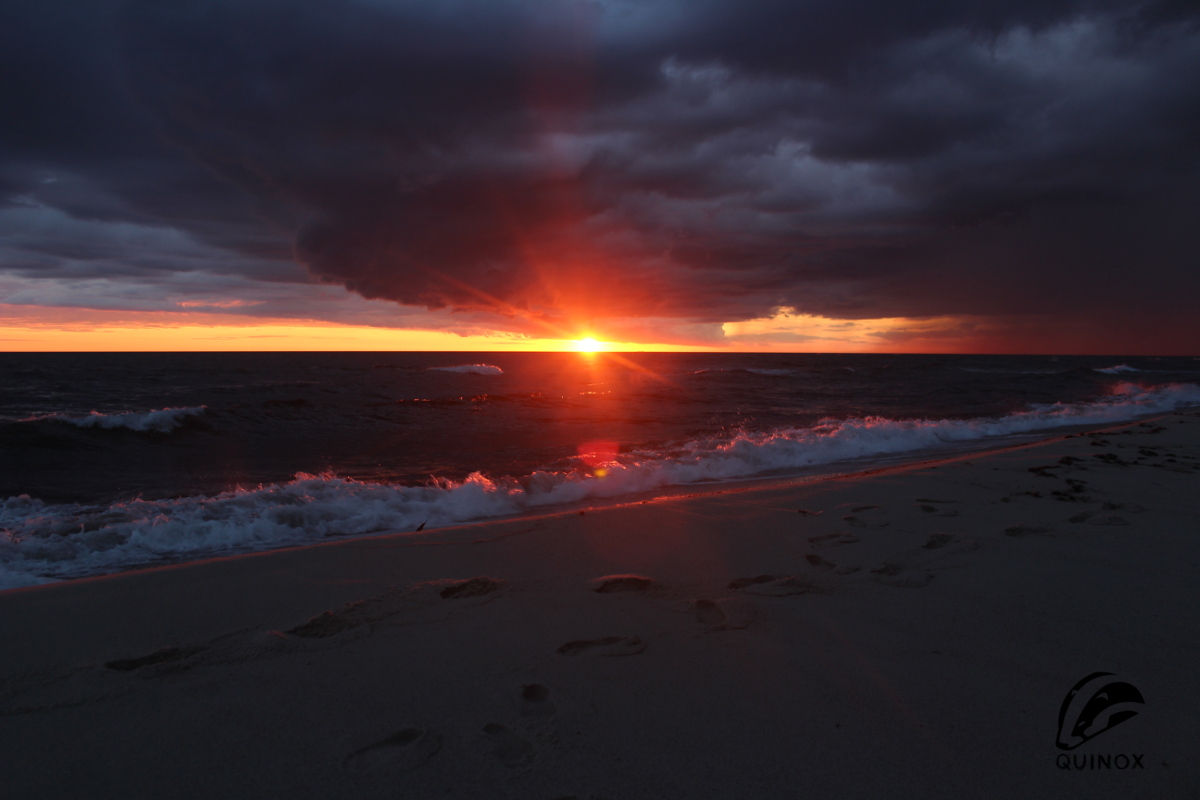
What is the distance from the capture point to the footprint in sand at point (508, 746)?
6.91 ft

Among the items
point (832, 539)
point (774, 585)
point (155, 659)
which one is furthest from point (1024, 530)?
→ point (155, 659)

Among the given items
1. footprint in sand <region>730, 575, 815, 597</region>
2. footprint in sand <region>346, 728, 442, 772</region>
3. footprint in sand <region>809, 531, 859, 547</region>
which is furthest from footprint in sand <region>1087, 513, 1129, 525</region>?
footprint in sand <region>346, 728, 442, 772</region>

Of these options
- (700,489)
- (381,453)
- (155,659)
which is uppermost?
(155,659)

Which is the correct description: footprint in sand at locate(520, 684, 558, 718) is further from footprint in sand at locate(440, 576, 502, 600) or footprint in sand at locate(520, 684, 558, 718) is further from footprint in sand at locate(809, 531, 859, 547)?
footprint in sand at locate(809, 531, 859, 547)

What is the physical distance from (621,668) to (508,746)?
0.68 metres

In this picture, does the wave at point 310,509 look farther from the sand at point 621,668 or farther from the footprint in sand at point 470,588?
the footprint in sand at point 470,588

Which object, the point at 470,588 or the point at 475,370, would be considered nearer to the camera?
the point at 470,588

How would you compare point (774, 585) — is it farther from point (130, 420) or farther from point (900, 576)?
point (130, 420)

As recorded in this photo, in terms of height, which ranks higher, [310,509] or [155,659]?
[155,659]

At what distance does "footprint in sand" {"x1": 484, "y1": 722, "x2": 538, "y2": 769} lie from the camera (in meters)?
2.11

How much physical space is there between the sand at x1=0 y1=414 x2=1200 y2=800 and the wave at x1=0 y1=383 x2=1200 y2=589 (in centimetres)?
142

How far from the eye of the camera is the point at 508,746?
219 cm

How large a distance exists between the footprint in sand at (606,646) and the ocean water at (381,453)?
3849 millimetres

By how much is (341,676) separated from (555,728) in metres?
1.10
